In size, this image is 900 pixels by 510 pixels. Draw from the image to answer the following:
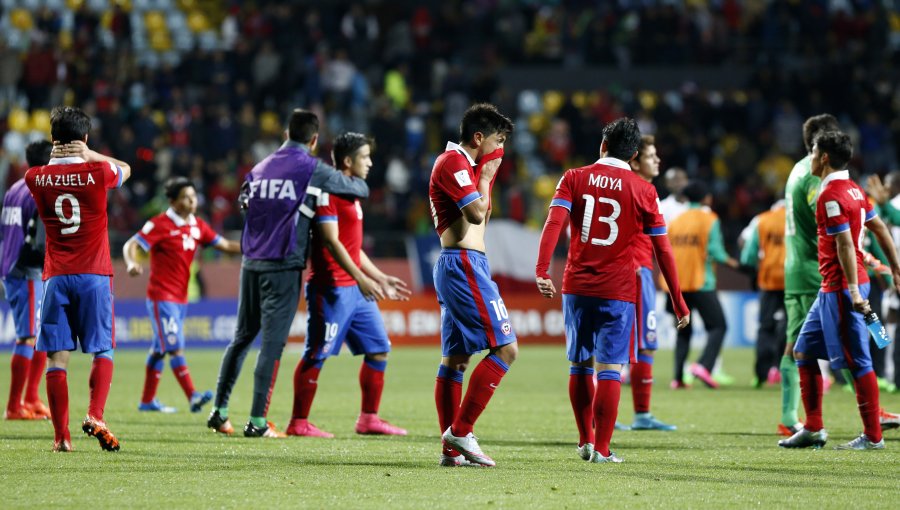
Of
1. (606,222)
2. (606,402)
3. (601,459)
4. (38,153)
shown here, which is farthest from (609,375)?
(38,153)

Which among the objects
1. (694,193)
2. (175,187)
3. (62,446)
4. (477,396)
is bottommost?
(62,446)

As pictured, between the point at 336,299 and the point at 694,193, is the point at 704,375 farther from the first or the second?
the point at 336,299

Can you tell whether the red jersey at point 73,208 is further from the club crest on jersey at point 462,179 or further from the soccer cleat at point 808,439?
the soccer cleat at point 808,439

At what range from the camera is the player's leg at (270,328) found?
31.1ft

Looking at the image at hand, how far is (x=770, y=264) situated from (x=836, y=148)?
5530mm

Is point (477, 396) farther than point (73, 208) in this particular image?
No

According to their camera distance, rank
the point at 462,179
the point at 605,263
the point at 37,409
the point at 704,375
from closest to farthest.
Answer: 1. the point at 462,179
2. the point at 605,263
3. the point at 37,409
4. the point at 704,375

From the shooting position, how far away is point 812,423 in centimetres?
898

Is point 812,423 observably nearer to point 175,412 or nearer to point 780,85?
point 175,412

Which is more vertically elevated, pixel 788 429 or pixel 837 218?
pixel 837 218

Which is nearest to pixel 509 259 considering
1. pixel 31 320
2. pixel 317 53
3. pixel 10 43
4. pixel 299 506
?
pixel 317 53

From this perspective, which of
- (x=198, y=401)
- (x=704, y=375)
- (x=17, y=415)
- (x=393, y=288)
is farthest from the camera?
(x=704, y=375)

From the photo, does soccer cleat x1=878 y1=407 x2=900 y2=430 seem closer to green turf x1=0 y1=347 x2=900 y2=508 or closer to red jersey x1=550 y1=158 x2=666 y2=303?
green turf x1=0 y1=347 x2=900 y2=508

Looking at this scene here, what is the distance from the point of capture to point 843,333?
28.9 feet
